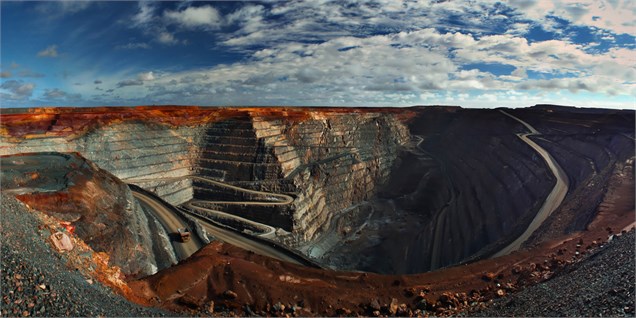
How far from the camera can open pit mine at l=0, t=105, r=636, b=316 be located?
41.4ft

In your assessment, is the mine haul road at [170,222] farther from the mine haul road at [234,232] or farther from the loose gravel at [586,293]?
the loose gravel at [586,293]

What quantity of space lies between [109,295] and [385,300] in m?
9.45

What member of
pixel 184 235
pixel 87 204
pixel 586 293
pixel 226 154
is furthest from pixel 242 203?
pixel 586 293

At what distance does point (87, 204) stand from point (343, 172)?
1535 inches

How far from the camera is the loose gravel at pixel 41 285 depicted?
920 centimetres

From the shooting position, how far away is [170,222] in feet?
103

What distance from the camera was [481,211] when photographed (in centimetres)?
4569

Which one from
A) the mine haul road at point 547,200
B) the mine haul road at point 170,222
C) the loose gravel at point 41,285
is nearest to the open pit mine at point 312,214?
the loose gravel at point 41,285

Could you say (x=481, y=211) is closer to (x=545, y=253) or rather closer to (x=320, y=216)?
(x=320, y=216)

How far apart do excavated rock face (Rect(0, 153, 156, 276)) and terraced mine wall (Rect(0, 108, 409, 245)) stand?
1628 cm

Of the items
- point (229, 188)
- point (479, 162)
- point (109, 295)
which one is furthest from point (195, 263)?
point (479, 162)

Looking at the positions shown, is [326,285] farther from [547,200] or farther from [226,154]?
[226,154]

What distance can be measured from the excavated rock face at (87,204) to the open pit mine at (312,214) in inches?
5.3

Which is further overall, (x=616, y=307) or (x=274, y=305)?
(x=274, y=305)
